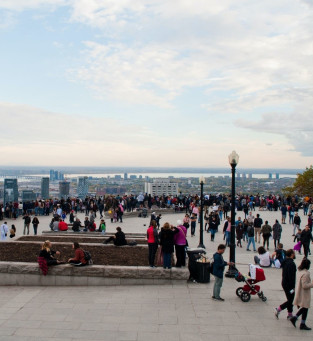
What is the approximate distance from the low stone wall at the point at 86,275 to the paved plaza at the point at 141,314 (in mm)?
234

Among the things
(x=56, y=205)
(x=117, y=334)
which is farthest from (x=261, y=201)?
(x=117, y=334)

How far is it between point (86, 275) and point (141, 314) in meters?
2.74

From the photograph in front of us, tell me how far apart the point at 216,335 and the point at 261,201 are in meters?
26.3

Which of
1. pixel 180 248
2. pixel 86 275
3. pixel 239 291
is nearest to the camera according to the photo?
pixel 239 291

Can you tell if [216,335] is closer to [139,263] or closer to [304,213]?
[139,263]

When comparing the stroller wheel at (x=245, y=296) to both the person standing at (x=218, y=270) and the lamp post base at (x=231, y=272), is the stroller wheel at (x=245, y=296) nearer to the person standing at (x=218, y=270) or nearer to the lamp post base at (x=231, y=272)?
the person standing at (x=218, y=270)

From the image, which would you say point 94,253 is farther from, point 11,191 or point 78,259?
point 11,191

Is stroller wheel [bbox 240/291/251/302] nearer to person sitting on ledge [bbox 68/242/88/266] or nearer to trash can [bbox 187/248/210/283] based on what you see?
trash can [bbox 187/248/210/283]

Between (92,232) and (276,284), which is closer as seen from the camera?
(276,284)

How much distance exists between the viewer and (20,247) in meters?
13.3

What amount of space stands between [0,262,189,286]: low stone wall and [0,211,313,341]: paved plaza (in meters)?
0.23

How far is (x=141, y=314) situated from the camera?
8305 millimetres

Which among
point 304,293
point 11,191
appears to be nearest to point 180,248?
point 304,293

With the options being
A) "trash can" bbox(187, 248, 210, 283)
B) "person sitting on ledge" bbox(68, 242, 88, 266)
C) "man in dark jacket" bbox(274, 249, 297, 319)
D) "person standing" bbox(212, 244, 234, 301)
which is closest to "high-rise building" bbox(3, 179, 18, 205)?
"person sitting on ledge" bbox(68, 242, 88, 266)
